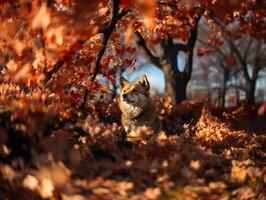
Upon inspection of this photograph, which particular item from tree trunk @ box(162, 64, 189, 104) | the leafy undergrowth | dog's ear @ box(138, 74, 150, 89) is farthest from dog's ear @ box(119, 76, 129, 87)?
tree trunk @ box(162, 64, 189, 104)

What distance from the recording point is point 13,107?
5.51 meters

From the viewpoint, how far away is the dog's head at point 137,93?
11.3m

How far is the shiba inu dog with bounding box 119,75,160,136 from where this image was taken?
11297mm

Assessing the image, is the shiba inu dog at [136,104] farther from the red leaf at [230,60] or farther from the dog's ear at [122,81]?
the red leaf at [230,60]

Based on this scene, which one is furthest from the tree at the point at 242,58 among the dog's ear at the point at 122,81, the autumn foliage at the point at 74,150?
the autumn foliage at the point at 74,150

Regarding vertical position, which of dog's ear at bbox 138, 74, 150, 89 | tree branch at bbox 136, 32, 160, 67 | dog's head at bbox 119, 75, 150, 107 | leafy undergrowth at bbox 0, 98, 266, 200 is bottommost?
leafy undergrowth at bbox 0, 98, 266, 200

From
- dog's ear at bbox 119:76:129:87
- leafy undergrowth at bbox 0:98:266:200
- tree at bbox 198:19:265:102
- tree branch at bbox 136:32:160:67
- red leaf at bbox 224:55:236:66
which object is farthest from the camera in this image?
red leaf at bbox 224:55:236:66

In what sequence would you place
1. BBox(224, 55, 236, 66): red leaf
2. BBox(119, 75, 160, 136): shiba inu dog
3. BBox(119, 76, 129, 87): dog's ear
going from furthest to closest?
BBox(224, 55, 236, 66): red leaf < BBox(119, 76, 129, 87): dog's ear < BBox(119, 75, 160, 136): shiba inu dog

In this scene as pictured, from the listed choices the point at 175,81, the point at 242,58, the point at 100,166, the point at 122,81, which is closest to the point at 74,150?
the point at 100,166

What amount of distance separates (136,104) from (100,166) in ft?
20.7

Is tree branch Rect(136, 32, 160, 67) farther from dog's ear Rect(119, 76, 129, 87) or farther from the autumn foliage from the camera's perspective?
the autumn foliage

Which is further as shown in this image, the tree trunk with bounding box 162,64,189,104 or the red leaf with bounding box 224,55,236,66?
the red leaf with bounding box 224,55,236,66

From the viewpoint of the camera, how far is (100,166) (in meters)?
5.07

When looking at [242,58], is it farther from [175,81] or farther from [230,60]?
[175,81]
